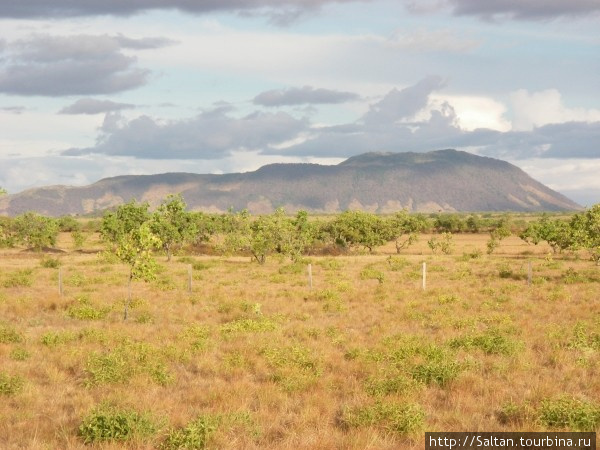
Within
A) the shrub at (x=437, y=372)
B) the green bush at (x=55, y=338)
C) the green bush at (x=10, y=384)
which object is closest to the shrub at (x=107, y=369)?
the green bush at (x=10, y=384)

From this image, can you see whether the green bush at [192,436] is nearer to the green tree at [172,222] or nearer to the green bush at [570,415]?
the green bush at [570,415]

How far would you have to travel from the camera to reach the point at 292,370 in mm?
14992

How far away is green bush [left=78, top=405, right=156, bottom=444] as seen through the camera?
10375mm

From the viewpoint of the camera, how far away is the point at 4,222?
83.8m

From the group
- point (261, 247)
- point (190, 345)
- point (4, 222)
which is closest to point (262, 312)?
point (190, 345)

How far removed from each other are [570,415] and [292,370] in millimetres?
6584

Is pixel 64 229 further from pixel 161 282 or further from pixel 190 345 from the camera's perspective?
pixel 190 345

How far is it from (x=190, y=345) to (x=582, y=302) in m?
19.4

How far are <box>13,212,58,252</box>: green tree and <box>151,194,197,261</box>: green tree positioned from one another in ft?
72.3

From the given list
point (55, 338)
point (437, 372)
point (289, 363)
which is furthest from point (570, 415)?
point (55, 338)

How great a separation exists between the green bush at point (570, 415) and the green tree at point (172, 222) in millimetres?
61892

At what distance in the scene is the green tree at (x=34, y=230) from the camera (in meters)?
83.6

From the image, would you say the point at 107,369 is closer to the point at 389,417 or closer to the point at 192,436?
the point at 192,436

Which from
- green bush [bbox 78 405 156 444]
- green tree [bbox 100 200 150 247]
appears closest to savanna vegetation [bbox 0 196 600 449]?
green bush [bbox 78 405 156 444]
